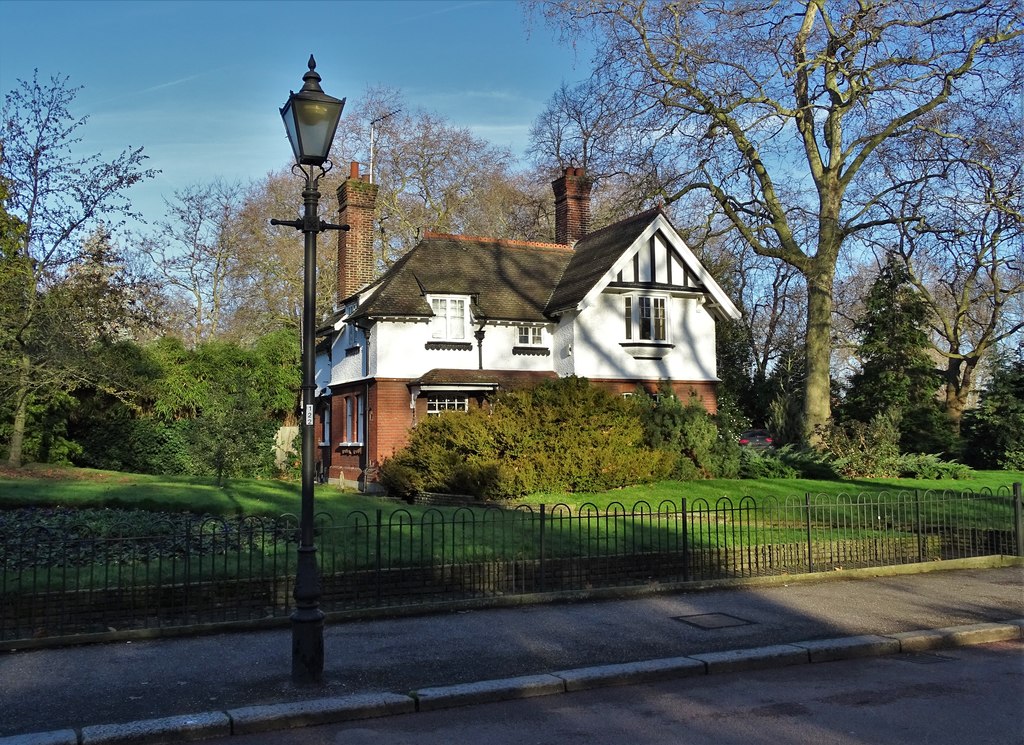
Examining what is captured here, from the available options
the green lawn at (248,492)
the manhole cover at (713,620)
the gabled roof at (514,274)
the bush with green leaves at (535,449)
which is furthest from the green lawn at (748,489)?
the manhole cover at (713,620)

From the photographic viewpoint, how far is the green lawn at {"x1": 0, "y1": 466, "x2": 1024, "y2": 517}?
634 inches

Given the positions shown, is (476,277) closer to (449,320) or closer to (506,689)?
(449,320)

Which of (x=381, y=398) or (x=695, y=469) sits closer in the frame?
(x=695, y=469)

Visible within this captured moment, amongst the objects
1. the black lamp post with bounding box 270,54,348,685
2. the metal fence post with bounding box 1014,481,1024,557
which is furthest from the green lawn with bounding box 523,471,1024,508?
the black lamp post with bounding box 270,54,348,685

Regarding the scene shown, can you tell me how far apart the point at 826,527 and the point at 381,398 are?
15.5 m

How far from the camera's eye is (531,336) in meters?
30.2

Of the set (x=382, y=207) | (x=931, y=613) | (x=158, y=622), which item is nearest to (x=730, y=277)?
(x=382, y=207)

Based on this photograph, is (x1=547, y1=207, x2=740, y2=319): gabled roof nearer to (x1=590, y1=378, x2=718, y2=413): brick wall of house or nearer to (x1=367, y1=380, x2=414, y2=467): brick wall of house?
(x1=590, y1=378, x2=718, y2=413): brick wall of house

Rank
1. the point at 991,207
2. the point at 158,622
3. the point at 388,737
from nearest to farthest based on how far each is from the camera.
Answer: the point at 388,737
the point at 158,622
the point at 991,207

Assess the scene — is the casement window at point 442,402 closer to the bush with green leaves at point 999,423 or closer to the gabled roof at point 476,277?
the gabled roof at point 476,277

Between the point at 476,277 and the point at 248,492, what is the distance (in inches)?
532

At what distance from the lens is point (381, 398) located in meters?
27.7

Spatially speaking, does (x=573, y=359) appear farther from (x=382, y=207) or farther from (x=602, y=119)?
(x=382, y=207)

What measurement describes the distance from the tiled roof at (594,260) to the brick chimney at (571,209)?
224 centimetres
